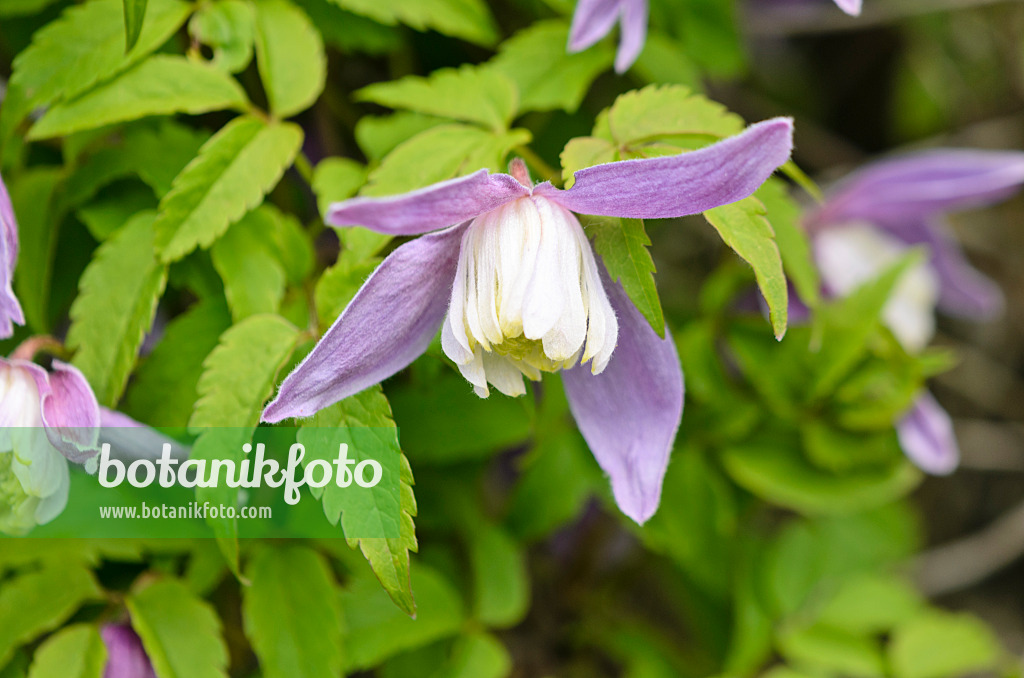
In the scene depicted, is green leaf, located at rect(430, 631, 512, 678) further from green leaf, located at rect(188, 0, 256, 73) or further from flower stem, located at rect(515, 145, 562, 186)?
green leaf, located at rect(188, 0, 256, 73)

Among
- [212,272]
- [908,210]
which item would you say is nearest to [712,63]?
[908,210]

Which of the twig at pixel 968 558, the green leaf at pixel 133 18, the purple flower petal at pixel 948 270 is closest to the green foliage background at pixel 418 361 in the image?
the green leaf at pixel 133 18

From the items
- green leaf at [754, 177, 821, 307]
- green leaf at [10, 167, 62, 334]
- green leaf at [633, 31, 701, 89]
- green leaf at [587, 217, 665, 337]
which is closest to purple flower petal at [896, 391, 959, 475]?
green leaf at [754, 177, 821, 307]

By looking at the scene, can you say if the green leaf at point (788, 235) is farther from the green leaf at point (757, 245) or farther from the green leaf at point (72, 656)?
the green leaf at point (72, 656)

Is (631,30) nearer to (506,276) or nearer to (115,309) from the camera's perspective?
(506,276)

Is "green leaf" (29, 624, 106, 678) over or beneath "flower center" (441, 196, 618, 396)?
beneath

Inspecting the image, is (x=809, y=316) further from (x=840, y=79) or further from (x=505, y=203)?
(x=840, y=79)

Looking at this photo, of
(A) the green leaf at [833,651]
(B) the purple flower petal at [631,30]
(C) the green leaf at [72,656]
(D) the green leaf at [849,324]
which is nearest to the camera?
(C) the green leaf at [72,656]
